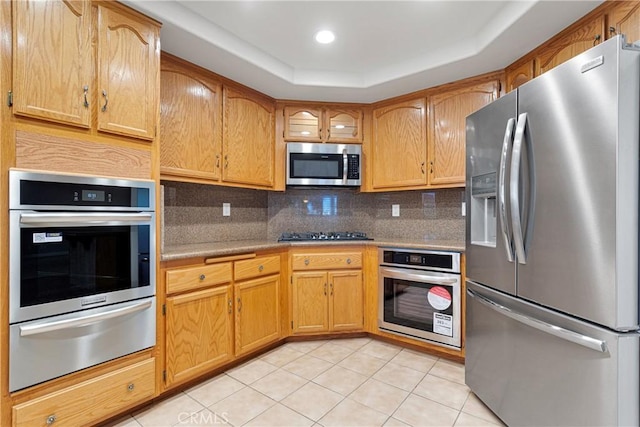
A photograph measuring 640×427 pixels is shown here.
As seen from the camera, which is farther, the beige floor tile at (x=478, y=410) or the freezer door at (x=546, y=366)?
the beige floor tile at (x=478, y=410)

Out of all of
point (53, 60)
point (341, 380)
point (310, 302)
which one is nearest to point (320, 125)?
point (310, 302)

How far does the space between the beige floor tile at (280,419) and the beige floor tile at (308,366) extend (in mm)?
410

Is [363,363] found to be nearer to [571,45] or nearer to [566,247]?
[566,247]

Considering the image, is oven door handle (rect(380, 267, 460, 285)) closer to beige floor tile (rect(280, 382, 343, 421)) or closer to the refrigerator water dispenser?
the refrigerator water dispenser

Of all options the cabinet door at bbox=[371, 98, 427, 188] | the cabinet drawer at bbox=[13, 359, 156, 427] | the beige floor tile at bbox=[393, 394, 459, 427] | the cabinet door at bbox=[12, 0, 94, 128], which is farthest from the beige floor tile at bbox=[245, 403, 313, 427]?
the cabinet door at bbox=[371, 98, 427, 188]

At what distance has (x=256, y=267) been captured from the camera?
2508 mm

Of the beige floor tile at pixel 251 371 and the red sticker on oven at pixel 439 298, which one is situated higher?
the red sticker on oven at pixel 439 298

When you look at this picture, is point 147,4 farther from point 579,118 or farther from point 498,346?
point 498,346

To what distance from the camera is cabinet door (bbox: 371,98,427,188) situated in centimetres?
288

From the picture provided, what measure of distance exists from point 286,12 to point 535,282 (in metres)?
2.05

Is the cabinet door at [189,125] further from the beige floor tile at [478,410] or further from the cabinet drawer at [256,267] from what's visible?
the beige floor tile at [478,410]

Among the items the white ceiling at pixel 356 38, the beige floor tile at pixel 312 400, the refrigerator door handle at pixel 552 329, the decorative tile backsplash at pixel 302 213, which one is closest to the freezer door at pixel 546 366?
the refrigerator door handle at pixel 552 329

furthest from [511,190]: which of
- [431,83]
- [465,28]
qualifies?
[431,83]

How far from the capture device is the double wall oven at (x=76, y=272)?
135cm
